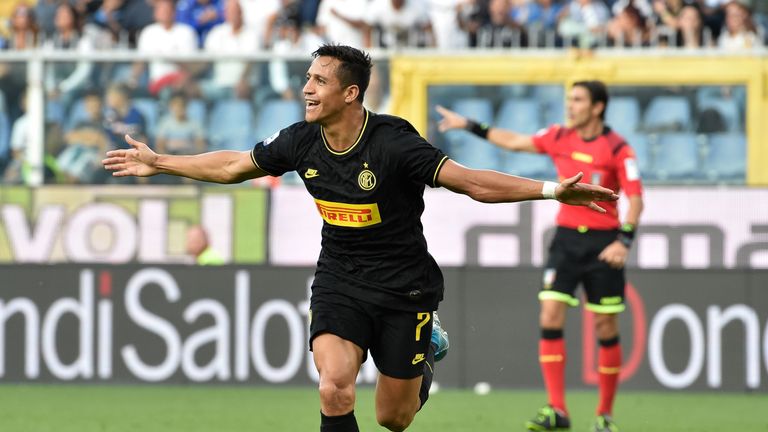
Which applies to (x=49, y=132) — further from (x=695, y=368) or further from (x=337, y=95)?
(x=337, y=95)

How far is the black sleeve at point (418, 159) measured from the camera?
7125mm

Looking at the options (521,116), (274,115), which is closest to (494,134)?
(521,116)

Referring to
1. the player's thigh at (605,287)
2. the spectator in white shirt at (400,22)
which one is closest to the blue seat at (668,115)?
the spectator in white shirt at (400,22)

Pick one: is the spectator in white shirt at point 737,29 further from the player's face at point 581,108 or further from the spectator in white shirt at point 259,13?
the spectator in white shirt at point 259,13

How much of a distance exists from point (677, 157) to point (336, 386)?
7541 mm

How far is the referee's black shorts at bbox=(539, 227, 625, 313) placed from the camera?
10.7 metres

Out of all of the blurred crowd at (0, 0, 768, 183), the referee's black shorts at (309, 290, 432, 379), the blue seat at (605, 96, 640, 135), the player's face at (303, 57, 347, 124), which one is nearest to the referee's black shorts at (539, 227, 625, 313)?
the referee's black shorts at (309, 290, 432, 379)

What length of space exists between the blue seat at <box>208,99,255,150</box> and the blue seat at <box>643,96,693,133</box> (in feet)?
12.6

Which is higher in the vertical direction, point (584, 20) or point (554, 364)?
point (584, 20)

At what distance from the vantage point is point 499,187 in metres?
6.95

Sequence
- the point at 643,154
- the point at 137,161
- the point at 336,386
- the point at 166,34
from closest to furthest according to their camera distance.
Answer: the point at 336,386 < the point at 137,161 < the point at 643,154 < the point at 166,34

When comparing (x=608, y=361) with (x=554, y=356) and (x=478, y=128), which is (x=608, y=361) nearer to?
(x=554, y=356)

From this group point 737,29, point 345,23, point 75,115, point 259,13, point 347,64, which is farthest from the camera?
point 259,13

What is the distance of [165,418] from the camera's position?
10.9 meters
